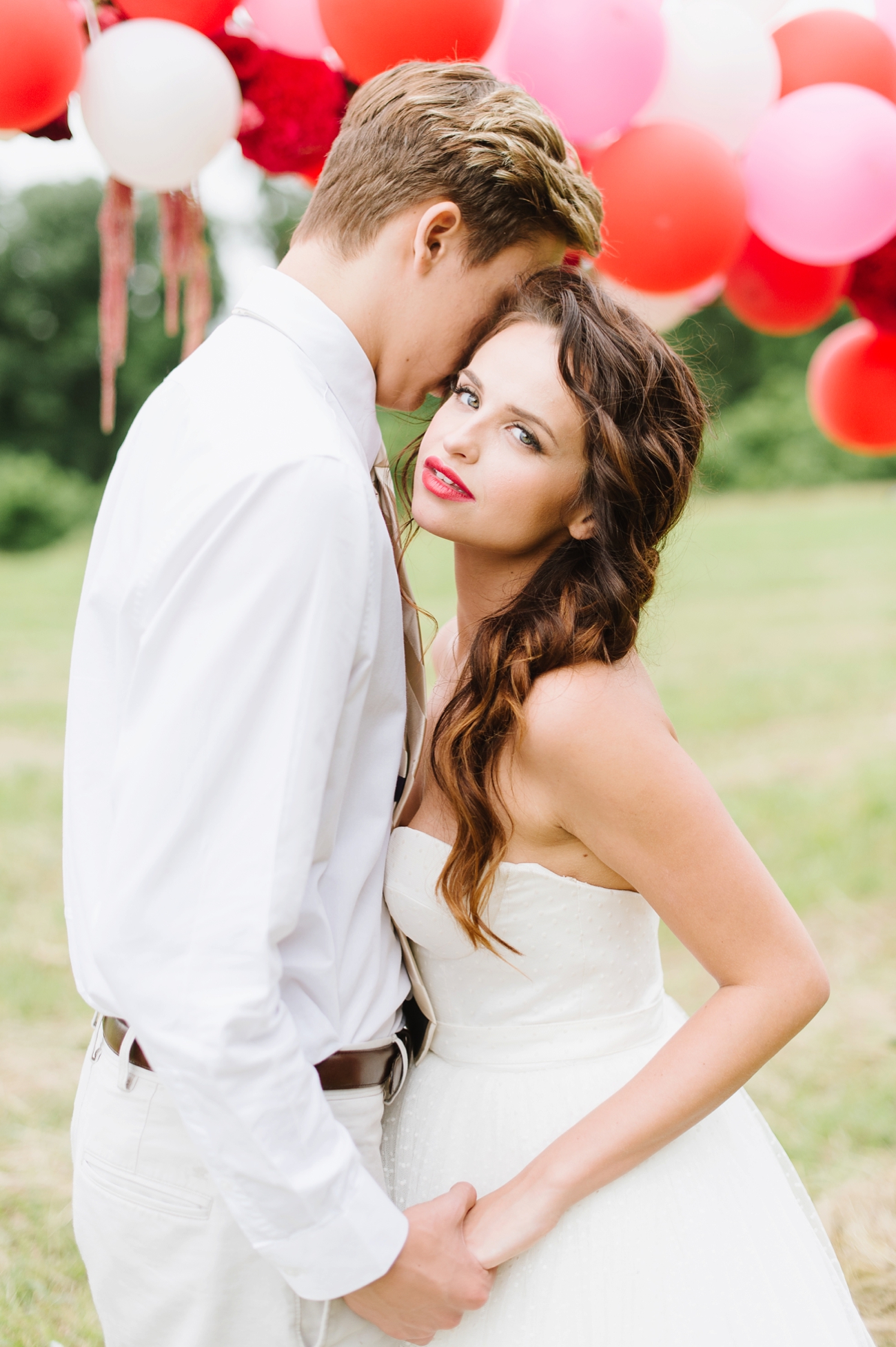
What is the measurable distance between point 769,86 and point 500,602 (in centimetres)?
162

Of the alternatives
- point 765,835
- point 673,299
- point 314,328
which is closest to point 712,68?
point 673,299

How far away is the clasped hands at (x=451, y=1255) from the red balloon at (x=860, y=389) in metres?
2.40

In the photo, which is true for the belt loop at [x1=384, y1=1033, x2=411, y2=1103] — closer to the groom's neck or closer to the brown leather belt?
the brown leather belt

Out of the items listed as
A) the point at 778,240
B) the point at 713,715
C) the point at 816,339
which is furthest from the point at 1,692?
the point at 816,339

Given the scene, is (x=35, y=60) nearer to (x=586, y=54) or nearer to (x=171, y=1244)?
(x=586, y=54)

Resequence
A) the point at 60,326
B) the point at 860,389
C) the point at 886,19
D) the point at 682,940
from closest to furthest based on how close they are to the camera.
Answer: the point at 682,940 < the point at 886,19 < the point at 860,389 < the point at 60,326

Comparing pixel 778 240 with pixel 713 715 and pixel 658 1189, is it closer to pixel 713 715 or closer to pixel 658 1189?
pixel 658 1189

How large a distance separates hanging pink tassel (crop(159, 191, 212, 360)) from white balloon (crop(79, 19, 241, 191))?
119 mm

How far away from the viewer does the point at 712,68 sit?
7.77 feet

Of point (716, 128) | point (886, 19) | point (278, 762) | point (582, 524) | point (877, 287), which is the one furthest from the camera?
point (877, 287)

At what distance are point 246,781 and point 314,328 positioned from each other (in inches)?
23.5

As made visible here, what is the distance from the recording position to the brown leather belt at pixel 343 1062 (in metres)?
1.28

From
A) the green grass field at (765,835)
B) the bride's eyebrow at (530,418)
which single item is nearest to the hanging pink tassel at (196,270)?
the bride's eyebrow at (530,418)

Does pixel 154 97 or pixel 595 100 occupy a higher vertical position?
pixel 595 100
